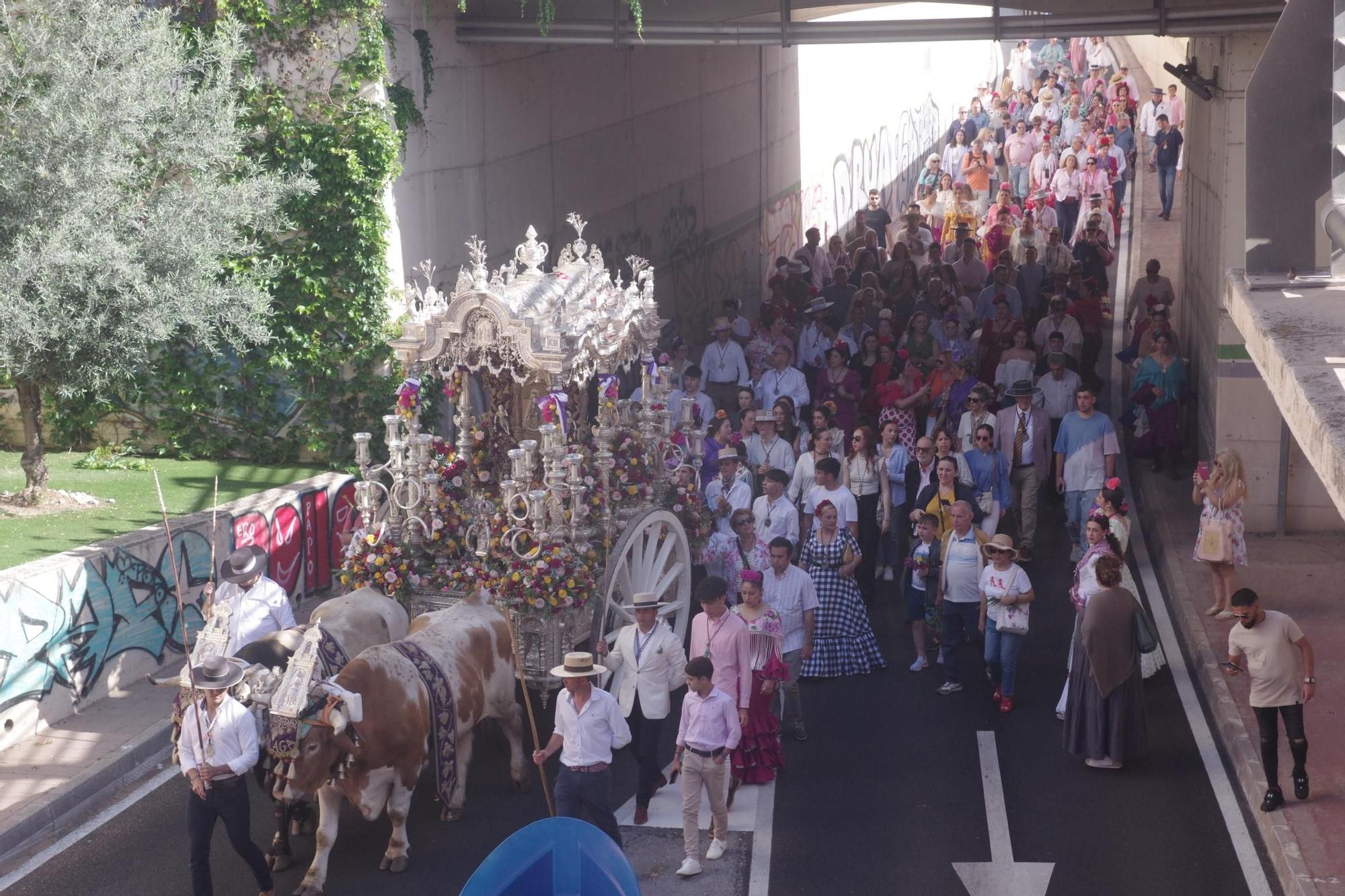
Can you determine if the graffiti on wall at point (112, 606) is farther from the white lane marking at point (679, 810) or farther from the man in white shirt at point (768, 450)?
the man in white shirt at point (768, 450)

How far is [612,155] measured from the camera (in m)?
23.1

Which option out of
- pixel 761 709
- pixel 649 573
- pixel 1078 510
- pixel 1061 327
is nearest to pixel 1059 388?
pixel 1078 510

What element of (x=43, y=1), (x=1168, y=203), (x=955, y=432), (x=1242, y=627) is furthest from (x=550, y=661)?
(x=1168, y=203)

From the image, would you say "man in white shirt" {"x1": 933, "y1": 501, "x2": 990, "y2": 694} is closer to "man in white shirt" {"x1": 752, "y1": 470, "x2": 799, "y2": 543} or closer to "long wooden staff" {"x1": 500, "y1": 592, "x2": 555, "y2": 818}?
"man in white shirt" {"x1": 752, "y1": 470, "x2": 799, "y2": 543}

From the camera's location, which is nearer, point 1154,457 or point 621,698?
point 621,698

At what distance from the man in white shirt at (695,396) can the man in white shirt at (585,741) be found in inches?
219

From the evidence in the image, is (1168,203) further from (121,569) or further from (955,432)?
(121,569)

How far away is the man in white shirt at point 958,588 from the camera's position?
12195 millimetres

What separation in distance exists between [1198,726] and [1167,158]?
21.6 metres

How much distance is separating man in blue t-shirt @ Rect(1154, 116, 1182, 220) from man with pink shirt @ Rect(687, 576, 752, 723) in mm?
22133

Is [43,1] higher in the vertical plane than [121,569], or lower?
higher

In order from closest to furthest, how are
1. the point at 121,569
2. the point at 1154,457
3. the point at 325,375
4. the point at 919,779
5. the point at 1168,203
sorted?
the point at 919,779, the point at 121,569, the point at 325,375, the point at 1154,457, the point at 1168,203

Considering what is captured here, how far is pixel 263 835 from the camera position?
1007cm

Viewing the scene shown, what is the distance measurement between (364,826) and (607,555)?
277cm
